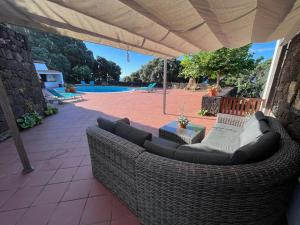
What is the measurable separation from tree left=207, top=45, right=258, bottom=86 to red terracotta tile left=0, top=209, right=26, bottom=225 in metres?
6.20

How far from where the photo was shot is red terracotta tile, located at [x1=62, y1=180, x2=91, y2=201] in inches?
74.2

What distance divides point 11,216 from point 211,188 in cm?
222

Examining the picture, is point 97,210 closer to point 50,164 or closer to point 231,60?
point 50,164

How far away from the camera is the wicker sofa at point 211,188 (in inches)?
40.2

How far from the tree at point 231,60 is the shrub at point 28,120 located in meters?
6.28

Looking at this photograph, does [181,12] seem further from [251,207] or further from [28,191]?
[28,191]

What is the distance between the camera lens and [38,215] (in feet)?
5.44

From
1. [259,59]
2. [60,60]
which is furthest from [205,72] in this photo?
[60,60]

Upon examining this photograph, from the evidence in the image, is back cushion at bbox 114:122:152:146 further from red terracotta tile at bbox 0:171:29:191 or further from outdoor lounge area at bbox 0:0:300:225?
red terracotta tile at bbox 0:171:29:191

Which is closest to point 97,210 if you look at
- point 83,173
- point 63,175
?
point 83,173

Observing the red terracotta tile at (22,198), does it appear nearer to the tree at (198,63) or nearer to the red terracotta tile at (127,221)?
the red terracotta tile at (127,221)

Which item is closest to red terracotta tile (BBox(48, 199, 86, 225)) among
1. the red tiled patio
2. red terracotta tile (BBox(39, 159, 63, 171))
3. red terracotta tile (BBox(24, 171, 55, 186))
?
the red tiled patio

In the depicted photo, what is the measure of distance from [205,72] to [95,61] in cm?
1924

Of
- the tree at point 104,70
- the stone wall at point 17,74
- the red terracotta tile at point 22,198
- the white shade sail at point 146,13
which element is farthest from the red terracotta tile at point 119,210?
the tree at point 104,70
